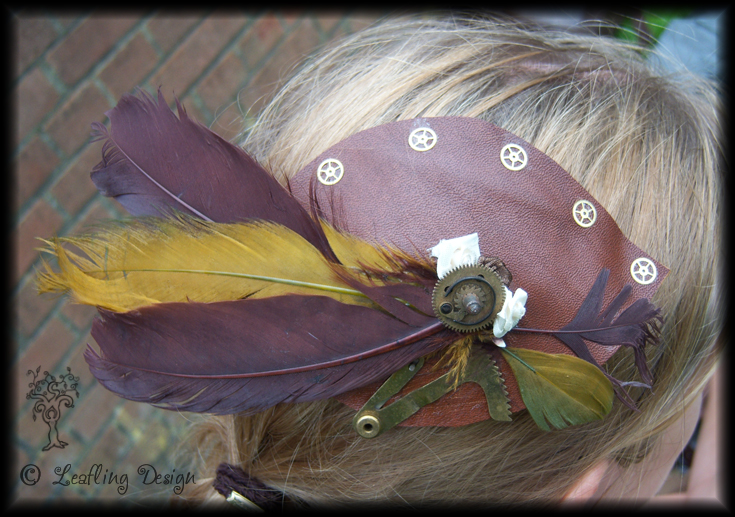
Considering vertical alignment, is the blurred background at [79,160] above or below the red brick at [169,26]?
below

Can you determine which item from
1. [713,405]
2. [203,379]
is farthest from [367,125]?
[713,405]

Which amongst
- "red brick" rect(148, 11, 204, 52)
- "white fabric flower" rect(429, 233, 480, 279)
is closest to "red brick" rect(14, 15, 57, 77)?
"red brick" rect(148, 11, 204, 52)

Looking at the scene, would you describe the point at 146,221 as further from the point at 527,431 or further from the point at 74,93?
the point at 74,93

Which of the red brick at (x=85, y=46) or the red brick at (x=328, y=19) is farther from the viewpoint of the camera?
the red brick at (x=328, y=19)

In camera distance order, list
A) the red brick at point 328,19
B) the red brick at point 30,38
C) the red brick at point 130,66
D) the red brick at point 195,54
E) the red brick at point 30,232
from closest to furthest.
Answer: the red brick at point 30,38 → the red brick at point 30,232 → the red brick at point 130,66 → the red brick at point 195,54 → the red brick at point 328,19

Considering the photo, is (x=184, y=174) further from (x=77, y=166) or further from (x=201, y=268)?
(x=77, y=166)

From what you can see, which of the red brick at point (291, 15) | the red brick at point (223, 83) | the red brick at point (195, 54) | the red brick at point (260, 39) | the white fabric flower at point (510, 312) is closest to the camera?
the white fabric flower at point (510, 312)

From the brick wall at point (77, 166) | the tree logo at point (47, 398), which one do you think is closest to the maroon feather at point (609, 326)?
the tree logo at point (47, 398)

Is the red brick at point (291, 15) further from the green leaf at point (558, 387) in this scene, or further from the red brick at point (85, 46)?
the green leaf at point (558, 387)
